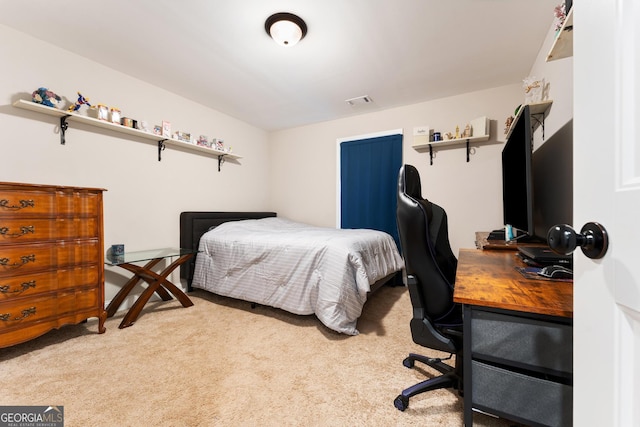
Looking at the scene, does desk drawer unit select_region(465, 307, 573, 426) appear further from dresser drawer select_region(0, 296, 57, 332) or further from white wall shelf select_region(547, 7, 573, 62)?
dresser drawer select_region(0, 296, 57, 332)

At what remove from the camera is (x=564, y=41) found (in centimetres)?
134

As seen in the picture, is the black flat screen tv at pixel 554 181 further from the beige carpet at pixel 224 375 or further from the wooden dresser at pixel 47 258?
the wooden dresser at pixel 47 258

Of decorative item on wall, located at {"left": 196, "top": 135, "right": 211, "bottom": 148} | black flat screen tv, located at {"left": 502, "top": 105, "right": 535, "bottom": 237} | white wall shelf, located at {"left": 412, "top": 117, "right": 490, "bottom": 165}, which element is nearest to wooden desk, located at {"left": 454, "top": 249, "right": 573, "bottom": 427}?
black flat screen tv, located at {"left": 502, "top": 105, "right": 535, "bottom": 237}

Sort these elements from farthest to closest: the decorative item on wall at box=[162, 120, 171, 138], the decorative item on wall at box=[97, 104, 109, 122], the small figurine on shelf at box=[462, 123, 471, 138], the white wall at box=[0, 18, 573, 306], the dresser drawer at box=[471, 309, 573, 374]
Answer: the small figurine on shelf at box=[462, 123, 471, 138], the decorative item on wall at box=[162, 120, 171, 138], the decorative item on wall at box=[97, 104, 109, 122], the white wall at box=[0, 18, 573, 306], the dresser drawer at box=[471, 309, 573, 374]

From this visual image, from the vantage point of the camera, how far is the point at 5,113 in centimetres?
200

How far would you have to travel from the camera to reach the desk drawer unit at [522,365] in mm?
778

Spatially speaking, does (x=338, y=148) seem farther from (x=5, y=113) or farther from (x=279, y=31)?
(x=5, y=113)

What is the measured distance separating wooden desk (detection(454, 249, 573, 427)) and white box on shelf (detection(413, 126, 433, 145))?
8.67ft

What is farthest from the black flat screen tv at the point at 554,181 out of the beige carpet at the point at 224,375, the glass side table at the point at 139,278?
the glass side table at the point at 139,278

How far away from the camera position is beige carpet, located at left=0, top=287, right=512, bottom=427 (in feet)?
4.24

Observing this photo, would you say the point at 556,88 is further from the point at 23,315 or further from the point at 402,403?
the point at 23,315
